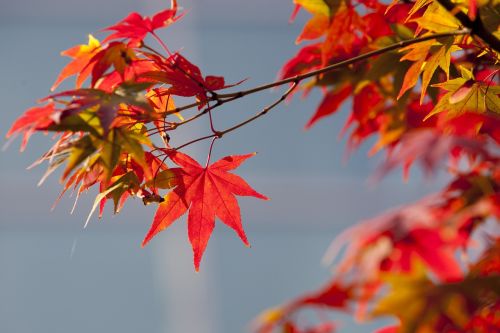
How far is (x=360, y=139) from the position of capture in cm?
117

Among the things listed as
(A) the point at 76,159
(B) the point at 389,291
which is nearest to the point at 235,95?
(A) the point at 76,159

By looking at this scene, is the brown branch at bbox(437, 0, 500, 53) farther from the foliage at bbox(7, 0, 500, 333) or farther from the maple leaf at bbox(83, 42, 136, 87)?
the maple leaf at bbox(83, 42, 136, 87)

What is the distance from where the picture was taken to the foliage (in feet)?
1.62

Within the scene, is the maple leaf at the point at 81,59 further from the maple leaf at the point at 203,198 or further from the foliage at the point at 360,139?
the maple leaf at the point at 203,198

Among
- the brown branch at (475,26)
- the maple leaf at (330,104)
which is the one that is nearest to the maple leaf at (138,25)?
the brown branch at (475,26)

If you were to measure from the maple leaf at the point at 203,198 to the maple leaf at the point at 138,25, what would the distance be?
138 millimetres

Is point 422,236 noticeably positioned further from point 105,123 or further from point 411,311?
point 105,123

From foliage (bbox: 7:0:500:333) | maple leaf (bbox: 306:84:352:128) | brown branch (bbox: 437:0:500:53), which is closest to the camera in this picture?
foliage (bbox: 7:0:500:333)

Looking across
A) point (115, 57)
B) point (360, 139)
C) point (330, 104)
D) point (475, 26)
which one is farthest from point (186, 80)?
point (360, 139)

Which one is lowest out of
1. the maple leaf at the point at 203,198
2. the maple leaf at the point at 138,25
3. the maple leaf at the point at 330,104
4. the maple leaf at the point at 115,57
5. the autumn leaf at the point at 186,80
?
the maple leaf at the point at 203,198

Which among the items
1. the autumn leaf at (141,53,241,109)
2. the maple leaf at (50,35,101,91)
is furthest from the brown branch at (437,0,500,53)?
the maple leaf at (50,35,101,91)

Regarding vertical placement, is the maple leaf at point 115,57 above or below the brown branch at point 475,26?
above

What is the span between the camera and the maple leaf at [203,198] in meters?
0.77

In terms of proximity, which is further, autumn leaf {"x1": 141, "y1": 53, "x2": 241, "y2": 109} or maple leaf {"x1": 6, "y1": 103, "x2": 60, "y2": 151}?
autumn leaf {"x1": 141, "y1": 53, "x2": 241, "y2": 109}
